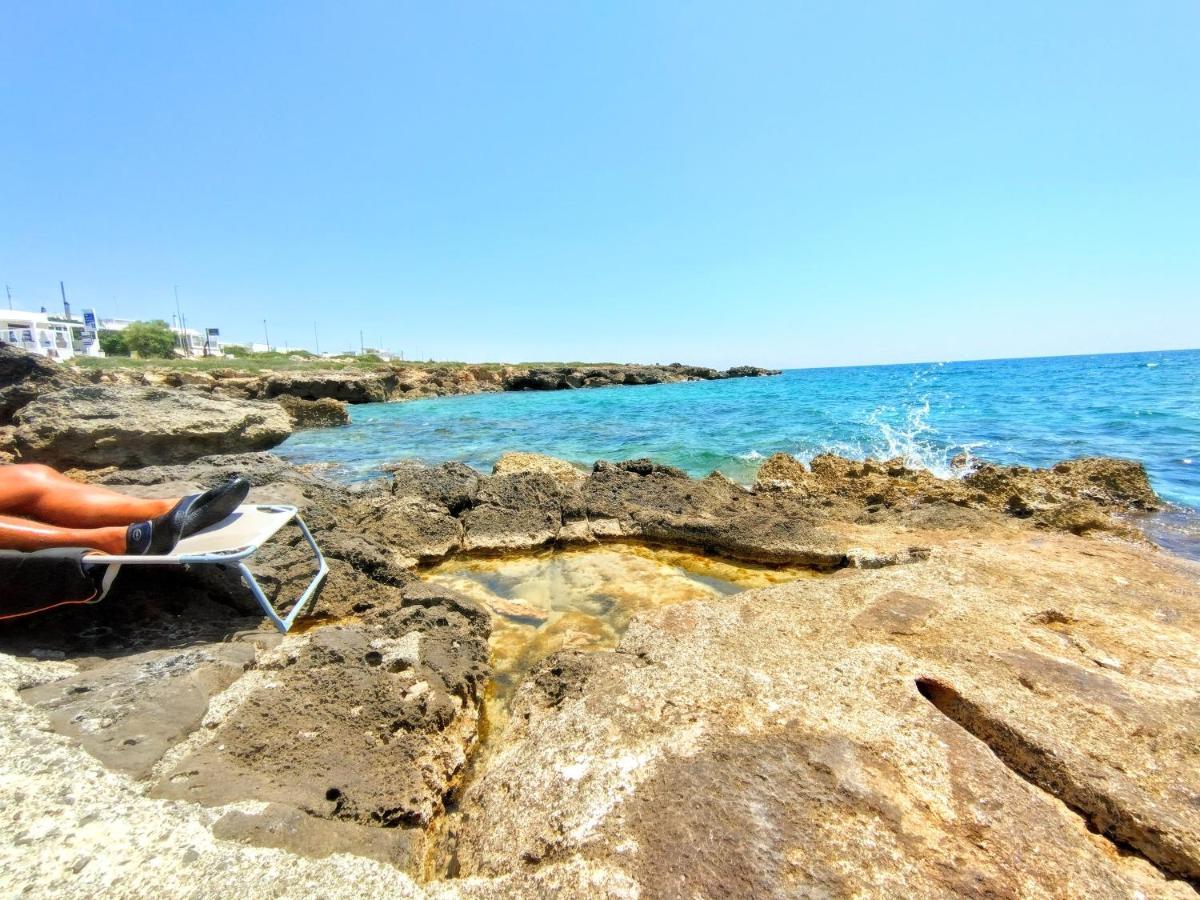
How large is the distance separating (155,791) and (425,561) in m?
3.38

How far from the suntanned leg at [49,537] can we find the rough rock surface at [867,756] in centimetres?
255

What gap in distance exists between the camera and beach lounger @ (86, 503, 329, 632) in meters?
2.84

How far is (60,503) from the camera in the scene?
3.18 meters

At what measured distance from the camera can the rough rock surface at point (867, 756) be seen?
1636 millimetres

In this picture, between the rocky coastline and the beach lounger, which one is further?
the beach lounger

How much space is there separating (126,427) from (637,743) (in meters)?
9.33

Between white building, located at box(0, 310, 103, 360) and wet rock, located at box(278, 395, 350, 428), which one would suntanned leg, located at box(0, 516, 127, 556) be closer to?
wet rock, located at box(278, 395, 350, 428)

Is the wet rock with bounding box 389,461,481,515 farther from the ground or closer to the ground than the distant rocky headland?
closer to the ground

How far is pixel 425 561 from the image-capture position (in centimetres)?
Answer: 511

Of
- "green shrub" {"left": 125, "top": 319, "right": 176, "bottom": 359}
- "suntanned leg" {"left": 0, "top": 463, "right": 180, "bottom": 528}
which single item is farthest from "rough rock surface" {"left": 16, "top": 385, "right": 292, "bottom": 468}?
"green shrub" {"left": 125, "top": 319, "right": 176, "bottom": 359}

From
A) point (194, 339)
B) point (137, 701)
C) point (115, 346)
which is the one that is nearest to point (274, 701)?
point (137, 701)

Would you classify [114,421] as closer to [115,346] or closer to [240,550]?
[240,550]

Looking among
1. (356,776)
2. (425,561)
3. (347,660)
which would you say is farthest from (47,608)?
(425,561)

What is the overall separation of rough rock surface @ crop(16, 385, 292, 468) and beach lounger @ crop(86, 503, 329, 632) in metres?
5.97
